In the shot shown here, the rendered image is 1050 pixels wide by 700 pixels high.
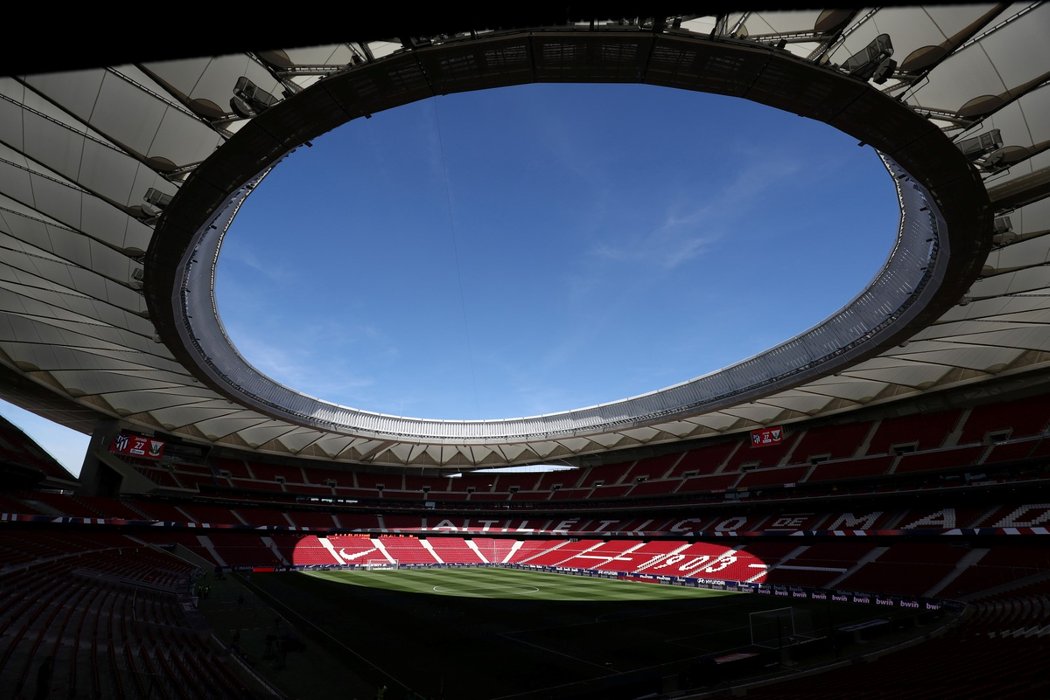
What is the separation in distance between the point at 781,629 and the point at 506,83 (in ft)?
74.6

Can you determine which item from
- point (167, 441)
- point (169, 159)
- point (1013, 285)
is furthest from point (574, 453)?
point (169, 159)

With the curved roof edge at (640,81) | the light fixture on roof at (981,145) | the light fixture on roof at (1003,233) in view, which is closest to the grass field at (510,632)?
the curved roof edge at (640,81)

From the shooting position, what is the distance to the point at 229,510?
57094 millimetres

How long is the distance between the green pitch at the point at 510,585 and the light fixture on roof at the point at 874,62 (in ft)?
107

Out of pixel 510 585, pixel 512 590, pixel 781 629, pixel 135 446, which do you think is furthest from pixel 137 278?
pixel 510 585

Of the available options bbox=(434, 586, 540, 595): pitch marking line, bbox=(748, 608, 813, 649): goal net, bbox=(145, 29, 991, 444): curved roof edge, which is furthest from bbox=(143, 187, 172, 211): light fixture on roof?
bbox=(434, 586, 540, 595): pitch marking line

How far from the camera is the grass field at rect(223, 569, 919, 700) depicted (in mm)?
18688

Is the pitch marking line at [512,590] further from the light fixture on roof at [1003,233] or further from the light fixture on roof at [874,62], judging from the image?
the light fixture on roof at [874,62]

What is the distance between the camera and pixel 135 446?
4497 cm

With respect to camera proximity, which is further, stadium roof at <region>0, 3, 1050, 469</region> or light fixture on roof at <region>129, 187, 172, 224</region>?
light fixture on roof at <region>129, 187, 172, 224</region>

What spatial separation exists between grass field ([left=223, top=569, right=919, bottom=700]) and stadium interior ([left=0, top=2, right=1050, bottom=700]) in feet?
0.86

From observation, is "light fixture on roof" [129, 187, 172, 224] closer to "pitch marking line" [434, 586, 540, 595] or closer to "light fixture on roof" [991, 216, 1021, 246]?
"light fixture on roof" [991, 216, 1021, 246]

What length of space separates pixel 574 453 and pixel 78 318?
50616 millimetres

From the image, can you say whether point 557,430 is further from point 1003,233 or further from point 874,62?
point 874,62
